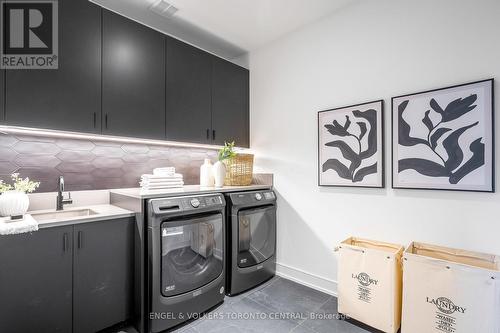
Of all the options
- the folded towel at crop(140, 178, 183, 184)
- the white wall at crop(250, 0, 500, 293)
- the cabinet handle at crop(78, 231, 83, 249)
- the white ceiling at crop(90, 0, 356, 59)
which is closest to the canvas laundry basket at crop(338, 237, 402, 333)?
the white wall at crop(250, 0, 500, 293)

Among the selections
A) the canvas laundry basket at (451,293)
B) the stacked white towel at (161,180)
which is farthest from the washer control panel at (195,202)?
the canvas laundry basket at (451,293)

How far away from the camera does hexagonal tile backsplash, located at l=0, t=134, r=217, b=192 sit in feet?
6.10

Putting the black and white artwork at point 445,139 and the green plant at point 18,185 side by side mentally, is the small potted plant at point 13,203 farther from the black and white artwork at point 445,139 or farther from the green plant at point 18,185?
the black and white artwork at point 445,139

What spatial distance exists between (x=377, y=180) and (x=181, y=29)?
2.49 meters

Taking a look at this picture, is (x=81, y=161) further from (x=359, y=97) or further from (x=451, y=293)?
(x=451, y=293)

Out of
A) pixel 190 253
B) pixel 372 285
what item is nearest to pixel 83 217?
pixel 190 253

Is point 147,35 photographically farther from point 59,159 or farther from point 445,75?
point 445,75

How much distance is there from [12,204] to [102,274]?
722mm

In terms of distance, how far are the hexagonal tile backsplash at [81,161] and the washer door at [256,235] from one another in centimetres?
99

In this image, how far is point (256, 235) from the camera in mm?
2541

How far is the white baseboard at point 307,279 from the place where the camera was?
93.4 inches

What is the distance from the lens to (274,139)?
2.89 metres

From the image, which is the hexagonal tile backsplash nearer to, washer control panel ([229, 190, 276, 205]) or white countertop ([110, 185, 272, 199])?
white countertop ([110, 185, 272, 199])

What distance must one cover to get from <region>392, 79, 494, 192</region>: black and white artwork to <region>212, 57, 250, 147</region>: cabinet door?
65.4 inches
